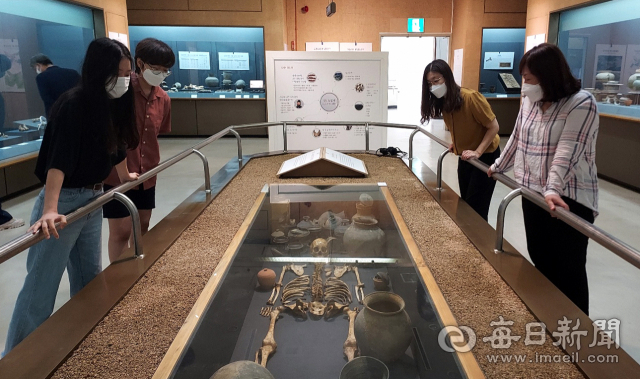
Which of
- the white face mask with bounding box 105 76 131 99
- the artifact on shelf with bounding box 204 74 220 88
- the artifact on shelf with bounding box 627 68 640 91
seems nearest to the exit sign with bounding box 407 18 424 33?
the artifact on shelf with bounding box 204 74 220 88

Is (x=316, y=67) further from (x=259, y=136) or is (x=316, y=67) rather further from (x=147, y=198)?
(x=259, y=136)

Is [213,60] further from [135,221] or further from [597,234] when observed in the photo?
[597,234]

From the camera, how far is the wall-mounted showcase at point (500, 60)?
12000 millimetres

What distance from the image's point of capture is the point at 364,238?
2.85m

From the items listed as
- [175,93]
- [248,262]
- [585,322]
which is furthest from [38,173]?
[175,93]

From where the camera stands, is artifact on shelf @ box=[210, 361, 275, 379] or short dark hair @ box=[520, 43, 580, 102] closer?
artifact on shelf @ box=[210, 361, 275, 379]

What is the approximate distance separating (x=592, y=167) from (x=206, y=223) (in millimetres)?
2130

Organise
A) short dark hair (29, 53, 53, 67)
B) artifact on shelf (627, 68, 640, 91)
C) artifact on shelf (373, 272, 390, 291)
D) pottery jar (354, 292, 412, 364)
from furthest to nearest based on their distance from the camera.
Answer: short dark hair (29, 53, 53, 67) → artifact on shelf (627, 68, 640, 91) → artifact on shelf (373, 272, 390, 291) → pottery jar (354, 292, 412, 364)

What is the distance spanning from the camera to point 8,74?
627cm

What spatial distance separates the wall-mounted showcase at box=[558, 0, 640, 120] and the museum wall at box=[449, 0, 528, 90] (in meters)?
3.80

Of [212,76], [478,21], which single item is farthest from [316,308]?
[478,21]

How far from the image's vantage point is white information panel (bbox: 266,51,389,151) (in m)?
6.30

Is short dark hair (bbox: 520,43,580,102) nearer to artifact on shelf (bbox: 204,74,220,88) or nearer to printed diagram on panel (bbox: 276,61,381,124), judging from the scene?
printed diagram on panel (bbox: 276,61,381,124)

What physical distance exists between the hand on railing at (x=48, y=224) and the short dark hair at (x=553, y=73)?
6.72 ft
